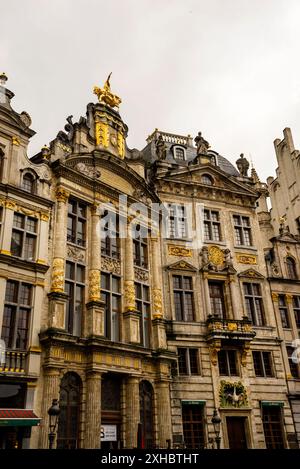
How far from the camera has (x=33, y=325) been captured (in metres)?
21.3

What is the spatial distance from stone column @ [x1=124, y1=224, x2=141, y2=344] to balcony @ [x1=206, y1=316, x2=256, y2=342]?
4.69 metres

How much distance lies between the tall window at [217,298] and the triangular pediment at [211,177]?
7.40 metres

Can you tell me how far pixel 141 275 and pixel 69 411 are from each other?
31.0ft

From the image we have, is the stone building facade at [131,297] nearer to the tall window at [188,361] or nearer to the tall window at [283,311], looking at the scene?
the tall window at [188,361]

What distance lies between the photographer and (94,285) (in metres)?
24.6

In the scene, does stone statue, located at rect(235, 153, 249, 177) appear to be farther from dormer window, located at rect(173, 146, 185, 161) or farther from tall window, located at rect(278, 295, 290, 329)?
tall window, located at rect(278, 295, 290, 329)

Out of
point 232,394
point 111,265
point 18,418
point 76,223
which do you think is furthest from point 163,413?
point 76,223

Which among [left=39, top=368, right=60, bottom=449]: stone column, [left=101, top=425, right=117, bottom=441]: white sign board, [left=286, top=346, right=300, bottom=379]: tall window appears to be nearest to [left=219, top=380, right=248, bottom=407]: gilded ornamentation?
[left=286, top=346, right=300, bottom=379]: tall window

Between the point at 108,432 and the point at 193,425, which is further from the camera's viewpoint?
the point at 193,425

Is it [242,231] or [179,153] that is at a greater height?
[179,153]

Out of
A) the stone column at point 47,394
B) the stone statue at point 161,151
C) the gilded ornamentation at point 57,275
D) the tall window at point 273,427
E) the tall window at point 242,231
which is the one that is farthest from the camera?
the stone statue at point 161,151

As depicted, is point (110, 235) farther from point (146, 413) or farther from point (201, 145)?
point (201, 145)

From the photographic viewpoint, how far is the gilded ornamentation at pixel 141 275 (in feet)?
91.6

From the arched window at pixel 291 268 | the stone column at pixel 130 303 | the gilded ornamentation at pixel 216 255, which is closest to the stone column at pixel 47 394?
the stone column at pixel 130 303
